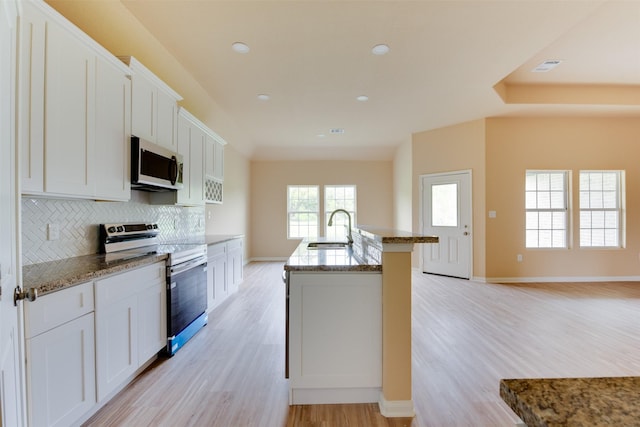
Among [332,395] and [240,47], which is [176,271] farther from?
[240,47]

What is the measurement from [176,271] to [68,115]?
1.34 meters

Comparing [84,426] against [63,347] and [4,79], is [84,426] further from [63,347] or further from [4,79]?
[4,79]

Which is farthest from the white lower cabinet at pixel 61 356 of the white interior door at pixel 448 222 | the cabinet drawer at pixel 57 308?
the white interior door at pixel 448 222

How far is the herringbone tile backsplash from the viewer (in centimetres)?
177

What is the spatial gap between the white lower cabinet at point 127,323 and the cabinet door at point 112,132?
656mm

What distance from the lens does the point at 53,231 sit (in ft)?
6.27

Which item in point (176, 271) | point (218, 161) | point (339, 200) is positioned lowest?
point (176, 271)

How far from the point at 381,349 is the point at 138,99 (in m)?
2.71

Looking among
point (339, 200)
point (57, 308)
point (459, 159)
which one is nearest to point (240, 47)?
point (57, 308)

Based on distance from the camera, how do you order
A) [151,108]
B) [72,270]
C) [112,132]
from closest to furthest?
[72,270], [112,132], [151,108]

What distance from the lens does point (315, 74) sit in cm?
337

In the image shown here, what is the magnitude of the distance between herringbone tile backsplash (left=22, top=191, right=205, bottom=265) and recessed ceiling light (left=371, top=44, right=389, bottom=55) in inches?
112

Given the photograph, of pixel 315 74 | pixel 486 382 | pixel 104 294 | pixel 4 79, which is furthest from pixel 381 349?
pixel 315 74

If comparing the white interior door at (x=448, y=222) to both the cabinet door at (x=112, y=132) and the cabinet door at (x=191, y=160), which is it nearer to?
the cabinet door at (x=191, y=160)
